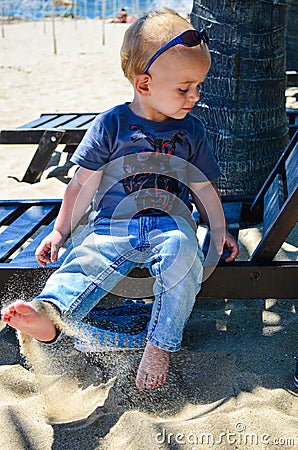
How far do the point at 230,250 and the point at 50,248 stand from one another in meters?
0.72

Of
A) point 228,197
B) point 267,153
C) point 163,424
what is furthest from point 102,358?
point 267,153

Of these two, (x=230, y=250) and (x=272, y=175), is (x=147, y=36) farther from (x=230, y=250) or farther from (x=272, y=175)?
(x=272, y=175)

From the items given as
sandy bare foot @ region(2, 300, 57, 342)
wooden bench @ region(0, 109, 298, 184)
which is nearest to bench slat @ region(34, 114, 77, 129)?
wooden bench @ region(0, 109, 298, 184)

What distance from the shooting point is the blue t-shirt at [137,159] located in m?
2.53

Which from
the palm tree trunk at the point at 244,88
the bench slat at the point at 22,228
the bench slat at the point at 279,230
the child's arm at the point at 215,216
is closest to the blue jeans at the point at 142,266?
the child's arm at the point at 215,216

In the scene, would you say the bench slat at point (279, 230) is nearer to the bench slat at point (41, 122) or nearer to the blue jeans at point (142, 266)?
the blue jeans at point (142, 266)

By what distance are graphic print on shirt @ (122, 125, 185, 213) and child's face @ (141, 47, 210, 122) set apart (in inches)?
4.9

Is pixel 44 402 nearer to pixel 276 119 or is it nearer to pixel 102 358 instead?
pixel 102 358

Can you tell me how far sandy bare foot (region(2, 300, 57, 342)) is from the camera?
2.15 metres

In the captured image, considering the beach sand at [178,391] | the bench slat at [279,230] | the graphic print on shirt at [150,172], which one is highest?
the graphic print on shirt at [150,172]

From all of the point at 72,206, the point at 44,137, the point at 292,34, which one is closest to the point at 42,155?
the point at 44,137

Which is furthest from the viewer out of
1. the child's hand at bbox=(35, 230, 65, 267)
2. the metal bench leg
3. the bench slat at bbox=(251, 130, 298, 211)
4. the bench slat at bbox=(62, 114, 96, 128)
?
the bench slat at bbox=(62, 114, 96, 128)

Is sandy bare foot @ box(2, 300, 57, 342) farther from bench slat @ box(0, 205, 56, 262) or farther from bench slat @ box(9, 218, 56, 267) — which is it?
bench slat @ box(0, 205, 56, 262)

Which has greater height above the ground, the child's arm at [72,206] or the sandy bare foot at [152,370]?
the child's arm at [72,206]
